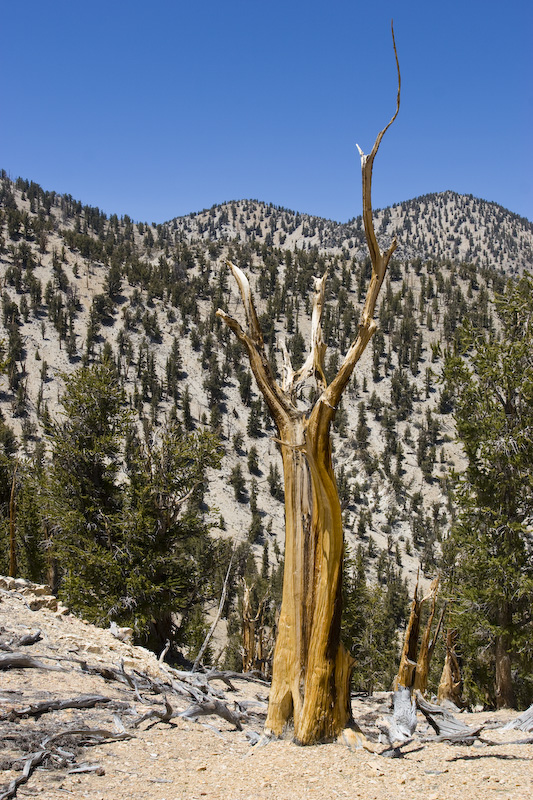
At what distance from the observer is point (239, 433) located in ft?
241

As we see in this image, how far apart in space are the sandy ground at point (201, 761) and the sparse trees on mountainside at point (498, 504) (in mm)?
4585


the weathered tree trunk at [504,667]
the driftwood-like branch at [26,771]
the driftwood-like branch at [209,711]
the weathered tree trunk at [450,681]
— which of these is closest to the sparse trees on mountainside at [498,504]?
the weathered tree trunk at [504,667]

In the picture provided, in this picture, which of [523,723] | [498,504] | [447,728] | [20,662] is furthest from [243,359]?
[447,728]

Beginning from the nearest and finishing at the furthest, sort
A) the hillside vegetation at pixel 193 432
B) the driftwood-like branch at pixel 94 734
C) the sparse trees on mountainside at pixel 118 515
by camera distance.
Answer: the driftwood-like branch at pixel 94 734, the sparse trees on mountainside at pixel 118 515, the hillside vegetation at pixel 193 432

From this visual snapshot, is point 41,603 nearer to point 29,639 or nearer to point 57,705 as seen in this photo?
point 29,639

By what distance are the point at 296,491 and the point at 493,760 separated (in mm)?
2729

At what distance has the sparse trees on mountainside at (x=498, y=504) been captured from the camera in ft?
31.9

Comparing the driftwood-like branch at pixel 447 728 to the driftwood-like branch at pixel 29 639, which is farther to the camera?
the driftwood-like branch at pixel 29 639

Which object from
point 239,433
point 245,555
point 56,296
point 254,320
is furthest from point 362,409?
point 254,320

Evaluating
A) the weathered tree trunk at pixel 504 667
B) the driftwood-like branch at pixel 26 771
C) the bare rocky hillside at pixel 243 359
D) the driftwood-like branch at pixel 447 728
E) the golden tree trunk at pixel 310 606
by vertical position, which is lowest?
the weathered tree trunk at pixel 504 667

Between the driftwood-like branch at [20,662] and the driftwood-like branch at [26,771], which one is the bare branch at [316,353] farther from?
the driftwood-like branch at [20,662]

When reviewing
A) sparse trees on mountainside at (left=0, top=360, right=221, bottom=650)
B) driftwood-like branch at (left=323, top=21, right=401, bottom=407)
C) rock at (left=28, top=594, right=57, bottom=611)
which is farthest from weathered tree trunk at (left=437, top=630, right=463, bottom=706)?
driftwood-like branch at (left=323, top=21, right=401, bottom=407)

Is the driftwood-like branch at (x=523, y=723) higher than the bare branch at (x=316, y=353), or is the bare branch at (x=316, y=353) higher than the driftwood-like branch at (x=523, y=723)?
the bare branch at (x=316, y=353)

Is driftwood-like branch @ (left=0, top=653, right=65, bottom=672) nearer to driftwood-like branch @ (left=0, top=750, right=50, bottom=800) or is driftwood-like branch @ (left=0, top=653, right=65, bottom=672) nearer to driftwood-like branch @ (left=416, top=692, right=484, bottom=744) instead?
driftwood-like branch @ (left=0, top=750, right=50, bottom=800)
